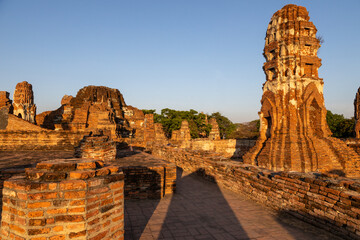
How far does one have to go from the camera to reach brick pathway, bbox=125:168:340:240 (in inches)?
139

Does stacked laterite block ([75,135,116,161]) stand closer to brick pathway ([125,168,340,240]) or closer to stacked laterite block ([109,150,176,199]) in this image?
stacked laterite block ([109,150,176,199])

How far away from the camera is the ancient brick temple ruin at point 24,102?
29.7 m

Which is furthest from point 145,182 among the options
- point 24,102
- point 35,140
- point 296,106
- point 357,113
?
point 24,102

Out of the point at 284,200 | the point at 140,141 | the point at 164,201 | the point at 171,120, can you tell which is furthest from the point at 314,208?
the point at 171,120

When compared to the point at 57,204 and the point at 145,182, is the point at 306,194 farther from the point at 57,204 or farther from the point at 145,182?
the point at 57,204

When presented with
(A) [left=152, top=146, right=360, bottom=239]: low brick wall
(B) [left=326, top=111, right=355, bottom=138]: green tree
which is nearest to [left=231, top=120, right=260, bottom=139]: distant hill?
(B) [left=326, top=111, right=355, bottom=138]: green tree

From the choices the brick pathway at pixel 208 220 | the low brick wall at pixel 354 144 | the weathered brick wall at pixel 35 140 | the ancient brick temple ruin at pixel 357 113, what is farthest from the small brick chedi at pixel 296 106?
the ancient brick temple ruin at pixel 357 113

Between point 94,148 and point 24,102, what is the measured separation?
30.9m

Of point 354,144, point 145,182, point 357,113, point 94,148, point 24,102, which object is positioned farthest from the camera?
point 24,102

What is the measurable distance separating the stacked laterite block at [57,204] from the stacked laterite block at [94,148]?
10.7 feet

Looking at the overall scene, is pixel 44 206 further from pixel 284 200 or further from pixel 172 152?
pixel 172 152

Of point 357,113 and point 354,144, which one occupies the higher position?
point 357,113

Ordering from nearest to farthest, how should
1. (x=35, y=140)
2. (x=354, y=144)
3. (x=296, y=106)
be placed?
(x=35, y=140)
(x=296, y=106)
(x=354, y=144)

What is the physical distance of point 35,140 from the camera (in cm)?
927
